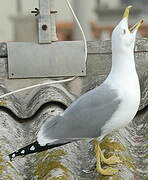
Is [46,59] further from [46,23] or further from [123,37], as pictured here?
Result: [123,37]

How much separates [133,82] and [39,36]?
0.86 meters

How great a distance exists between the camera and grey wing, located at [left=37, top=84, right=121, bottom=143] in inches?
80.4

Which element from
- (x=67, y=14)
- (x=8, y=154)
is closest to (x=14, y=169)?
(x=8, y=154)

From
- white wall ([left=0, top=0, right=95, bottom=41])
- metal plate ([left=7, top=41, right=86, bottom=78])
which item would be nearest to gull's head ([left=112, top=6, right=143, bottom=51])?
metal plate ([left=7, top=41, right=86, bottom=78])

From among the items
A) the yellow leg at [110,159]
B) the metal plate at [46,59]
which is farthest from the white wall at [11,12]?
the yellow leg at [110,159]

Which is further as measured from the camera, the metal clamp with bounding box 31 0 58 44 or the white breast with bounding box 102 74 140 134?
the metal clamp with bounding box 31 0 58 44

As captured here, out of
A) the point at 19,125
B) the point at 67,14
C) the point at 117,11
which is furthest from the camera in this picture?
the point at 67,14

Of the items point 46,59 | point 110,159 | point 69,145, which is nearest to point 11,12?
point 46,59

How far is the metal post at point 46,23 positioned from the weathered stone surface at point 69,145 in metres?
0.17

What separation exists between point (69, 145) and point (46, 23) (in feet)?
2.31

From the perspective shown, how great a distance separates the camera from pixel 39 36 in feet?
9.23

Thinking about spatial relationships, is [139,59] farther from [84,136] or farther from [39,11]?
[84,136]

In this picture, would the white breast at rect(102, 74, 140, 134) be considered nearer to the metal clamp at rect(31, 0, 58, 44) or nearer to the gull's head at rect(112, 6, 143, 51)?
the gull's head at rect(112, 6, 143, 51)

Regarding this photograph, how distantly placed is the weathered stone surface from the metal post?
171 mm
